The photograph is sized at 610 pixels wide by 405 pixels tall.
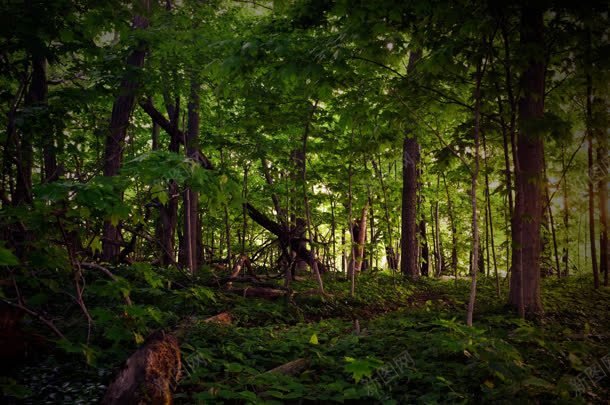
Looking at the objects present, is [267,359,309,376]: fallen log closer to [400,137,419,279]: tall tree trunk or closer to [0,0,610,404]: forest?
[0,0,610,404]: forest

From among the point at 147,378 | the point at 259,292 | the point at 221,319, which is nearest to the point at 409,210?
the point at 259,292

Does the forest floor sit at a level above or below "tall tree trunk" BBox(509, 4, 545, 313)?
below

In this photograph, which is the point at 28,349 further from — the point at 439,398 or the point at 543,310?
the point at 543,310

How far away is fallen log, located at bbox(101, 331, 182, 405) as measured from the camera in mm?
3018

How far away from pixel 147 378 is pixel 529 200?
6547 millimetres

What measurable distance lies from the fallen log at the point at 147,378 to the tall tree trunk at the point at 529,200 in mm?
5576

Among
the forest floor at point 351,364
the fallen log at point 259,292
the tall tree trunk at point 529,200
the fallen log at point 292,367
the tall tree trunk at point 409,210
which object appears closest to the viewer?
the forest floor at point 351,364

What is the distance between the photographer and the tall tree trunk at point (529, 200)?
6.14m

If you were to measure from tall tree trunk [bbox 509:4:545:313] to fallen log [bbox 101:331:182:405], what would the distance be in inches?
220

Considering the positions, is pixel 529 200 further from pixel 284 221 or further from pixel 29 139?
pixel 29 139

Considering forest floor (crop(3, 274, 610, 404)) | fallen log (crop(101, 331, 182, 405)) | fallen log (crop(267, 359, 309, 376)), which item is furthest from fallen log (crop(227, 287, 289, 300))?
fallen log (crop(101, 331, 182, 405))

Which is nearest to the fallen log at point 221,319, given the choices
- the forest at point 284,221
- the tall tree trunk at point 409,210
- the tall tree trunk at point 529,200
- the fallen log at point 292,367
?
the forest at point 284,221

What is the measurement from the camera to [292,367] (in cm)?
416

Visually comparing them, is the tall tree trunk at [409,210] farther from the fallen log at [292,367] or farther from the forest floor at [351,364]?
the fallen log at [292,367]
